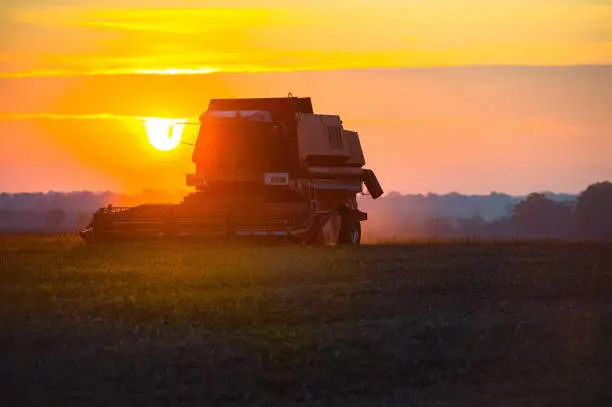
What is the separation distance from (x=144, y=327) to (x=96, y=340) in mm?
1185

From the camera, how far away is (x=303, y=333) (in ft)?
54.5

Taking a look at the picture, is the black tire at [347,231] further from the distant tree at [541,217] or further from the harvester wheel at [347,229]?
the distant tree at [541,217]

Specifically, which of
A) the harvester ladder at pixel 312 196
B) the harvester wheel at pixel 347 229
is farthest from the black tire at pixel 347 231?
the harvester ladder at pixel 312 196

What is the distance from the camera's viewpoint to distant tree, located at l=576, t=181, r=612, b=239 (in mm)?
122188

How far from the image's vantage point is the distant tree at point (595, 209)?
12219 centimetres

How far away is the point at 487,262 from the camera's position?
2827cm

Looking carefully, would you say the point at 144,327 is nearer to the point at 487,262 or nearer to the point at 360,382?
the point at 360,382

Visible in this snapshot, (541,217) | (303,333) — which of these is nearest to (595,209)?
(541,217)

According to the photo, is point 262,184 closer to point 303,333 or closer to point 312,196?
point 312,196

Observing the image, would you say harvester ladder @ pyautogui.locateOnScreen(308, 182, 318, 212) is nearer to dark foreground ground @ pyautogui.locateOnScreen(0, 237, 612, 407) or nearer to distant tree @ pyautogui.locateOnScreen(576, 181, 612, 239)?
dark foreground ground @ pyautogui.locateOnScreen(0, 237, 612, 407)

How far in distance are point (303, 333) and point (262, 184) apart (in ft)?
73.4

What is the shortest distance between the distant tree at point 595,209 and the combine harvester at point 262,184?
276ft

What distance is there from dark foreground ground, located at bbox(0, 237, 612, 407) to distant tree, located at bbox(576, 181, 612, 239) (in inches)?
3817

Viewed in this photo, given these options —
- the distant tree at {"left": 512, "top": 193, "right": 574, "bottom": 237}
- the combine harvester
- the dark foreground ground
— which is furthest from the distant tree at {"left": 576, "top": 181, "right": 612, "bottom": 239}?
the dark foreground ground
